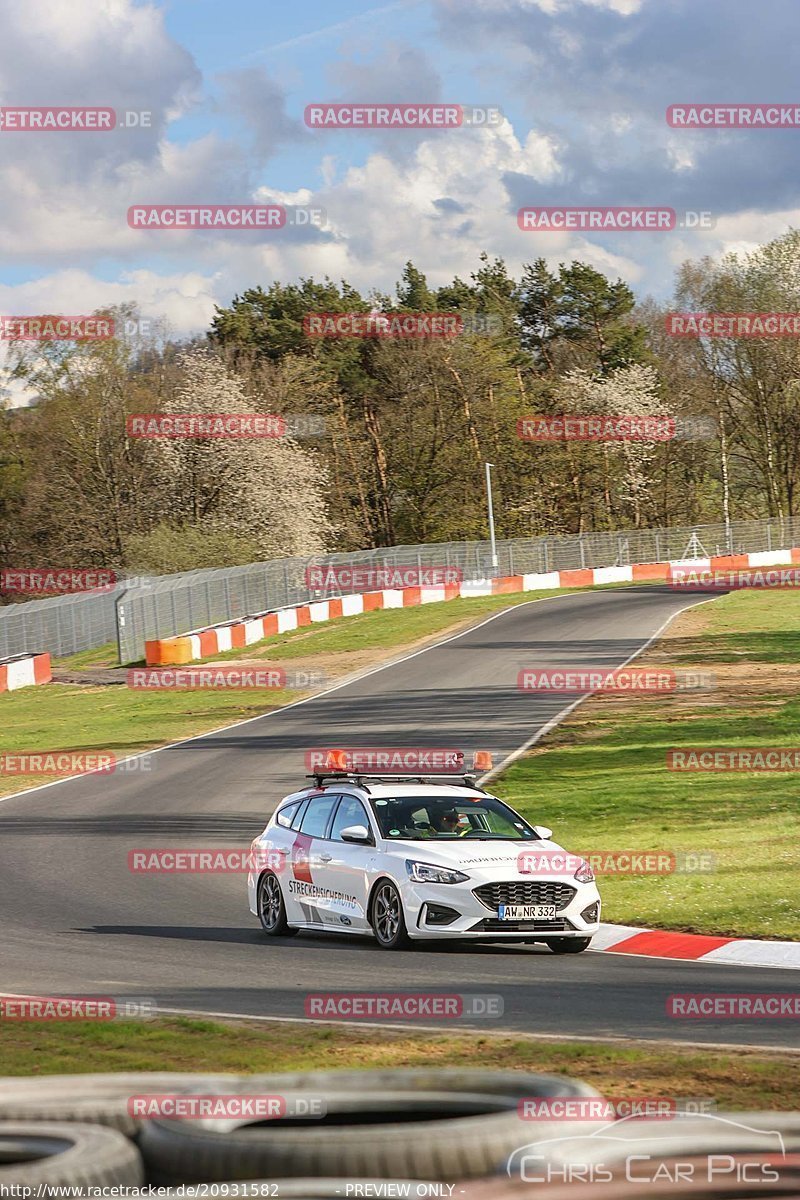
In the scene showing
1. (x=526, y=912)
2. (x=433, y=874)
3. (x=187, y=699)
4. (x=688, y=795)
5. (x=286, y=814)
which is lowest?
(x=688, y=795)

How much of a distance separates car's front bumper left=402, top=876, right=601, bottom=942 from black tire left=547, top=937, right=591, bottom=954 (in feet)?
0.35

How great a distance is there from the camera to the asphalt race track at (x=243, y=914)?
11.4 m

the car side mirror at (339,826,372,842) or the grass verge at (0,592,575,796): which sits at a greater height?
the car side mirror at (339,826,372,842)

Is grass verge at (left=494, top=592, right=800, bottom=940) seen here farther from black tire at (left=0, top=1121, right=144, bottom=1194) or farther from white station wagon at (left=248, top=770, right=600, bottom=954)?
black tire at (left=0, top=1121, right=144, bottom=1194)

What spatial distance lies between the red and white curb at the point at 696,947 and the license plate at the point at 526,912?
72 centimetres

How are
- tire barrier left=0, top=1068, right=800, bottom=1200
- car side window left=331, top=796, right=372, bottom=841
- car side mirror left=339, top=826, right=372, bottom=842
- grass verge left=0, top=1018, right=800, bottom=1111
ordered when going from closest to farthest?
tire barrier left=0, top=1068, right=800, bottom=1200, grass verge left=0, top=1018, right=800, bottom=1111, car side mirror left=339, top=826, right=372, bottom=842, car side window left=331, top=796, right=372, bottom=841

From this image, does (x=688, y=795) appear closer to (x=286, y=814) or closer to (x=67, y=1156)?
(x=286, y=814)

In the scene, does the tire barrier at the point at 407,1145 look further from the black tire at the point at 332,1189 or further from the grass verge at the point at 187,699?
the grass verge at the point at 187,699

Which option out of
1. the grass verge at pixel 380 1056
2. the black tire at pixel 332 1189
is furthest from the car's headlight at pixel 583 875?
the black tire at pixel 332 1189

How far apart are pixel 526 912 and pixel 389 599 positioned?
44493mm

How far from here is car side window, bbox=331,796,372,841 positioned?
49.5ft

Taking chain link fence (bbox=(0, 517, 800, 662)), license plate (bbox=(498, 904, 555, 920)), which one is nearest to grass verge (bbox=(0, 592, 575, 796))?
chain link fence (bbox=(0, 517, 800, 662))

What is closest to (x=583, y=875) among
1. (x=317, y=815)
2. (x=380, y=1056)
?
(x=317, y=815)

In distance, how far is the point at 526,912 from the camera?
13711mm
